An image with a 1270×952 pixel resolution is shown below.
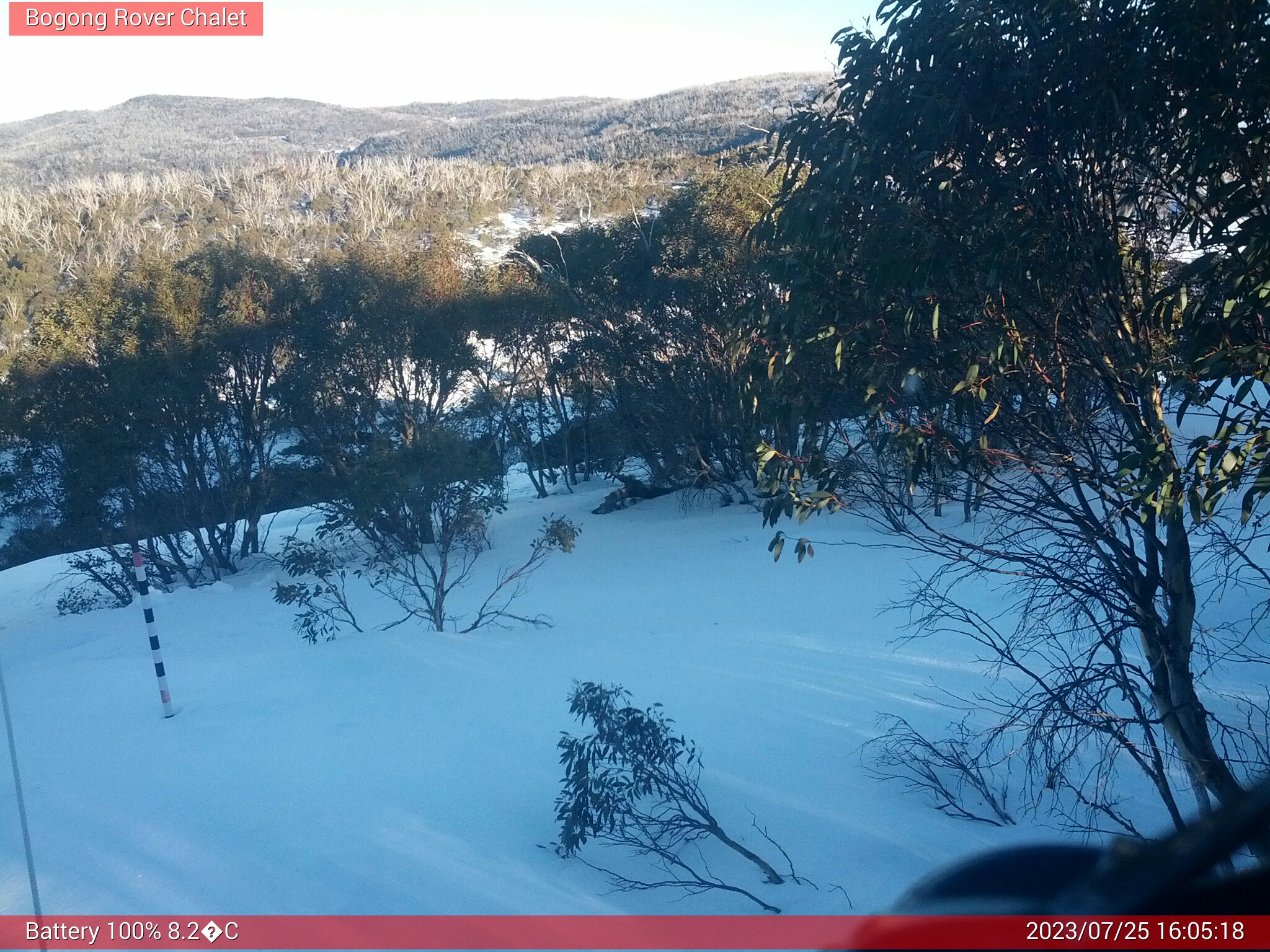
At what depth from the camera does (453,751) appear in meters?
5.78

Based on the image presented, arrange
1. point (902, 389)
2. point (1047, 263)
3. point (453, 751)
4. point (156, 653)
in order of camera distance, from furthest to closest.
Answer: point (156, 653), point (453, 751), point (902, 389), point (1047, 263)

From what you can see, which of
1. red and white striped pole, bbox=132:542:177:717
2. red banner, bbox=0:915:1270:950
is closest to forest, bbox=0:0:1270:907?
red banner, bbox=0:915:1270:950

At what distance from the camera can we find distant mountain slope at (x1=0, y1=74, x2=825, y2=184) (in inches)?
2266

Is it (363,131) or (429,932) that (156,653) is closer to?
(429,932)

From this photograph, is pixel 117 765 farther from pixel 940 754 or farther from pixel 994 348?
pixel 994 348

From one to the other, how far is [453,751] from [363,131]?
8592 centimetres

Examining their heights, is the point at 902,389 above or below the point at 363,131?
below

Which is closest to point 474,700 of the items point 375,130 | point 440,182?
point 440,182

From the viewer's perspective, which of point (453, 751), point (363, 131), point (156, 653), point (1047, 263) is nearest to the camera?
point (1047, 263)

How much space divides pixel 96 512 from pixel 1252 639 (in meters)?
14.2

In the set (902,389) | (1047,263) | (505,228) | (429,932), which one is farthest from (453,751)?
(505,228)

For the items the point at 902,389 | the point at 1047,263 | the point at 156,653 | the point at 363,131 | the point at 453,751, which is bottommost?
the point at 453,751

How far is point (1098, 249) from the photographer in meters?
3.95

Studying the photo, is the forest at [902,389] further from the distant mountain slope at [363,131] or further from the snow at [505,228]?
the distant mountain slope at [363,131]
